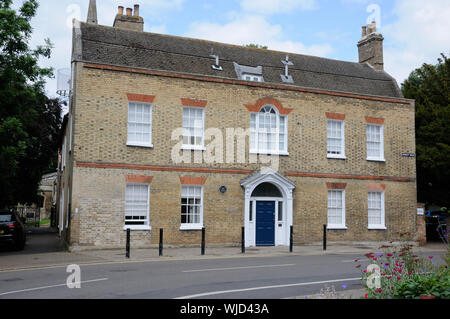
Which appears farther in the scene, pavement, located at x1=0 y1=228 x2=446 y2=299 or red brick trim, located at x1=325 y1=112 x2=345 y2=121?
red brick trim, located at x1=325 y1=112 x2=345 y2=121

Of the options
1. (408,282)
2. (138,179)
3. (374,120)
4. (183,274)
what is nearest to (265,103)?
(374,120)

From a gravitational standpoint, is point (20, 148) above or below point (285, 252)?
above

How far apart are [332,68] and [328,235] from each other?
9.57 m

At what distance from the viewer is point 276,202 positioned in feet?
66.7

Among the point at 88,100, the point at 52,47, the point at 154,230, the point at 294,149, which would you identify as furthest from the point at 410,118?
the point at 52,47

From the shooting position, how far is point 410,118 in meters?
23.2

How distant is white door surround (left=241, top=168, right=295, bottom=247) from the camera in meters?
19.6

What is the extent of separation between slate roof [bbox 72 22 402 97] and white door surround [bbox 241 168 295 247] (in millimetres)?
4865

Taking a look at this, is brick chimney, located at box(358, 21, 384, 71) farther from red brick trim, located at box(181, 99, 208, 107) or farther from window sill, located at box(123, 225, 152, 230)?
window sill, located at box(123, 225, 152, 230)

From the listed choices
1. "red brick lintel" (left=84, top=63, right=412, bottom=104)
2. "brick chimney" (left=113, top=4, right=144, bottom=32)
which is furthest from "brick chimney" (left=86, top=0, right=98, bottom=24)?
"red brick lintel" (left=84, top=63, right=412, bottom=104)

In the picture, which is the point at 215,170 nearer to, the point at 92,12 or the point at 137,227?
the point at 137,227

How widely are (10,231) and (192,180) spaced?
7.49m

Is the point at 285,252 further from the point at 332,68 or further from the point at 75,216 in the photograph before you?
the point at 332,68
